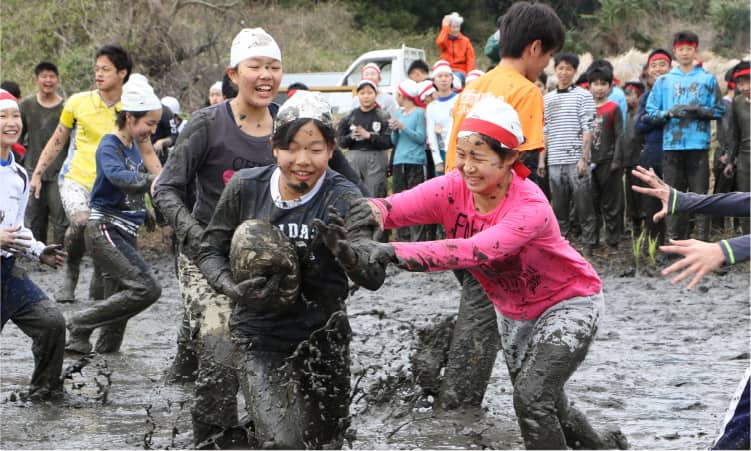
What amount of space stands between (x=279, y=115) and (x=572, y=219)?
9.42 meters

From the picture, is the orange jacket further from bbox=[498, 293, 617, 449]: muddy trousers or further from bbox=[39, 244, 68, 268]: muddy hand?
bbox=[498, 293, 617, 449]: muddy trousers

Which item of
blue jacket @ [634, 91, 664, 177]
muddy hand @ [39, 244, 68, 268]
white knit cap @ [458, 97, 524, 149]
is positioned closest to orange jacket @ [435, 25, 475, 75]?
blue jacket @ [634, 91, 664, 177]

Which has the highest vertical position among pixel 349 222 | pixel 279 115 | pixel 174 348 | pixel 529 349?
pixel 279 115

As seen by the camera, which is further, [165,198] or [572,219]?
[572,219]

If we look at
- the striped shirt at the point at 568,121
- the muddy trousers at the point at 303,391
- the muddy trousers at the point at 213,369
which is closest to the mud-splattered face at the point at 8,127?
the muddy trousers at the point at 213,369

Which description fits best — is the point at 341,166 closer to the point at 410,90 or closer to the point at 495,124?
the point at 495,124

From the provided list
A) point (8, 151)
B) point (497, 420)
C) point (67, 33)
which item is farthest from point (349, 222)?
point (67, 33)

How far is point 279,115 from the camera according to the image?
14.8ft

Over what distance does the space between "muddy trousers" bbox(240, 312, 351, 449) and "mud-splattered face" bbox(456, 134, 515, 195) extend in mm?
797

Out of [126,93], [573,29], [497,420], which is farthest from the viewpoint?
[573,29]

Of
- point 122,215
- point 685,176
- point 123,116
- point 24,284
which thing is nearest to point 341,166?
point 24,284

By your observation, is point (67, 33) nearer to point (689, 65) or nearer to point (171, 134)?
point (171, 134)

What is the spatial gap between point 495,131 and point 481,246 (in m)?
0.55

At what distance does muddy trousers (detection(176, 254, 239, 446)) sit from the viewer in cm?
473
